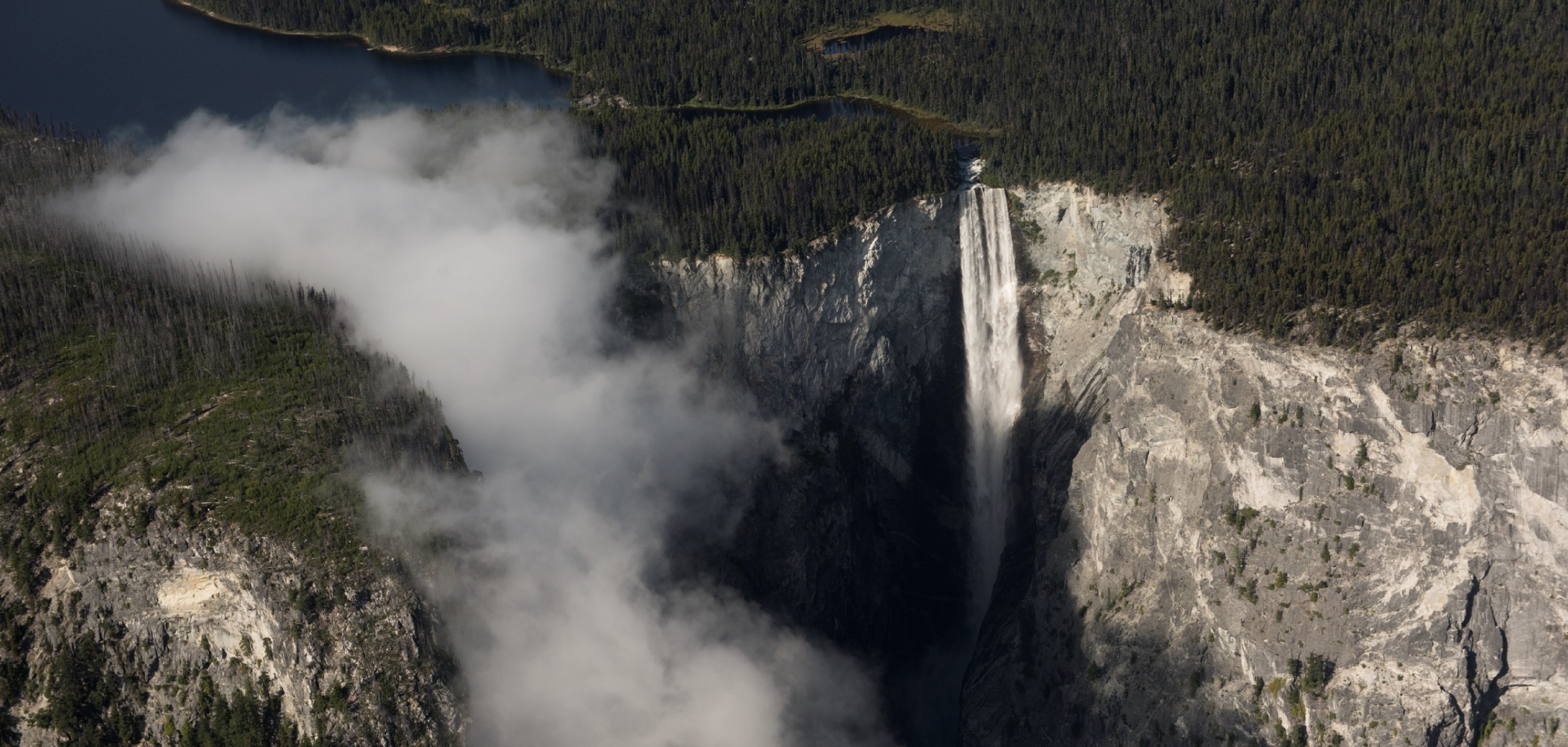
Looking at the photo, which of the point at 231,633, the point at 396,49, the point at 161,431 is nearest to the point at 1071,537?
the point at 231,633

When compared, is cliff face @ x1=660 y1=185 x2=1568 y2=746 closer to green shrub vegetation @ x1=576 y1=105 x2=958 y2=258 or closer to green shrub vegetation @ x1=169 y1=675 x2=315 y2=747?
green shrub vegetation @ x1=576 y1=105 x2=958 y2=258

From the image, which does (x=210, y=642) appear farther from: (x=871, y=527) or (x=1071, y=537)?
(x=1071, y=537)

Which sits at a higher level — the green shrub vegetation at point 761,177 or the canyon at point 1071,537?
the green shrub vegetation at point 761,177

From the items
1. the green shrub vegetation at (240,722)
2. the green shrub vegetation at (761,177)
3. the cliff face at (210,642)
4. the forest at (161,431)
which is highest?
the green shrub vegetation at (761,177)

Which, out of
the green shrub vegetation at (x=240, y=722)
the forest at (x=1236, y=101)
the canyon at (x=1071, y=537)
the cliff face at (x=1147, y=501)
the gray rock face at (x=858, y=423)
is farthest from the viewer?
the gray rock face at (x=858, y=423)

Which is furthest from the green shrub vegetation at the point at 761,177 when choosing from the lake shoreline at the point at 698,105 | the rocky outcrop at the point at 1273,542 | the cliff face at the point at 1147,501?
the rocky outcrop at the point at 1273,542

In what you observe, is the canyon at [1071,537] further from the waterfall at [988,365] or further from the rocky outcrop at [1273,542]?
the waterfall at [988,365]

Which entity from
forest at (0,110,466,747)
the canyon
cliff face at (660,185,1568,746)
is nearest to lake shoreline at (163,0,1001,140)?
the canyon

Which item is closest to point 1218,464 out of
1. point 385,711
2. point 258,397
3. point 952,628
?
point 952,628
